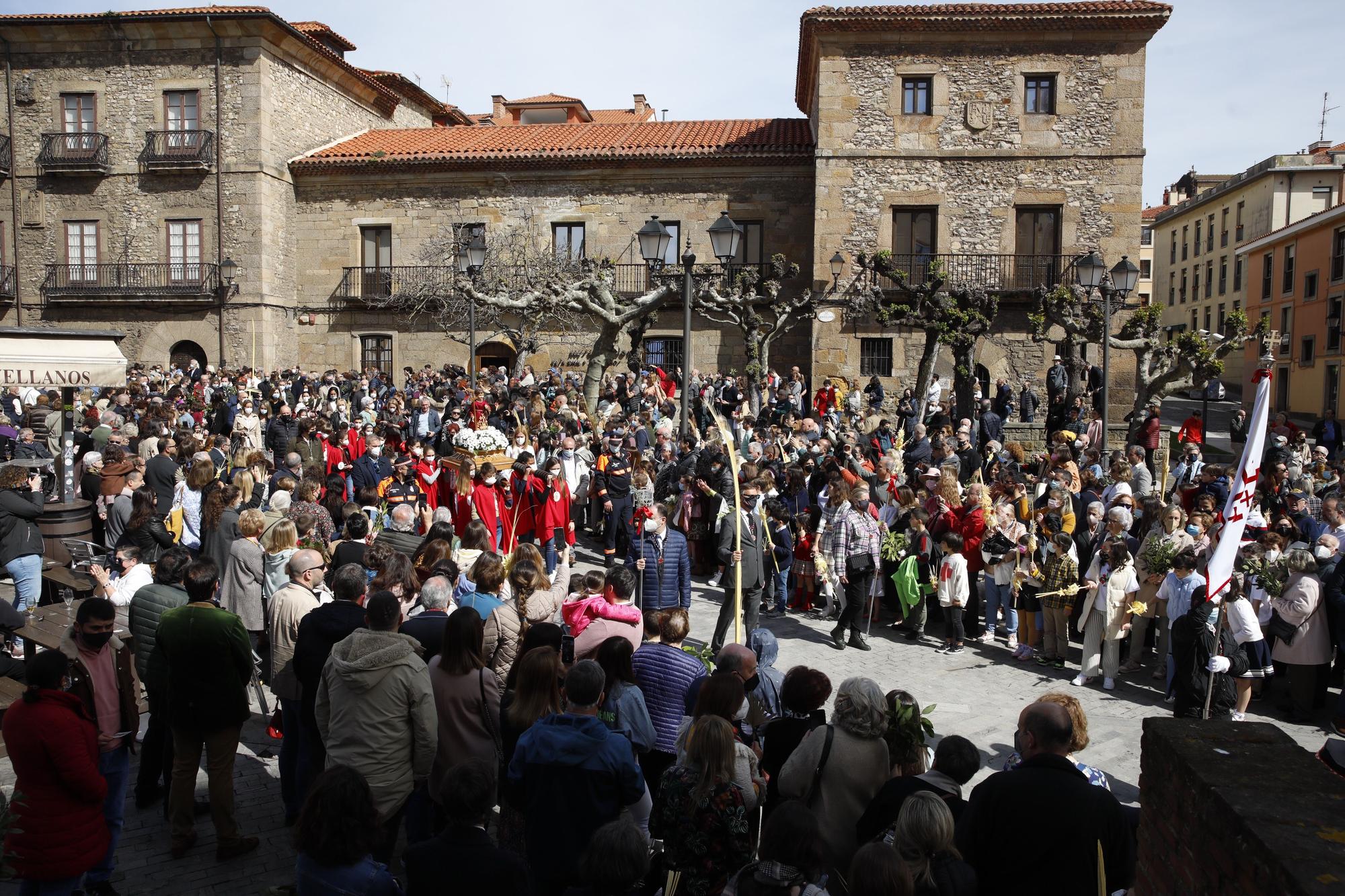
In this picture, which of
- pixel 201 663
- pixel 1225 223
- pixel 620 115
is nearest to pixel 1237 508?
pixel 201 663

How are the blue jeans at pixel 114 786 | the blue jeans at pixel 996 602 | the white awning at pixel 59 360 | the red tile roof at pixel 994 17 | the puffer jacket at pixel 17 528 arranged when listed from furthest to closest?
1. the red tile roof at pixel 994 17
2. the white awning at pixel 59 360
3. the blue jeans at pixel 996 602
4. the puffer jacket at pixel 17 528
5. the blue jeans at pixel 114 786

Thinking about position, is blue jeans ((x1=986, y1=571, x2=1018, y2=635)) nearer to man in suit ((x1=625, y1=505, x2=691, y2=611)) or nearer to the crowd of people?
the crowd of people

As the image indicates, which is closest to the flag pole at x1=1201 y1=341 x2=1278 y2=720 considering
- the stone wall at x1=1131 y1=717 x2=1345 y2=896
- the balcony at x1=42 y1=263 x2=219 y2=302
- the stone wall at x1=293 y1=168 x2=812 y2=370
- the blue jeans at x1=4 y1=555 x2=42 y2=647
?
the stone wall at x1=1131 y1=717 x2=1345 y2=896

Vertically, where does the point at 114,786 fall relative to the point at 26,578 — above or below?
below

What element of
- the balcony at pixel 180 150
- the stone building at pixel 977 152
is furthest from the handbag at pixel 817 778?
the balcony at pixel 180 150

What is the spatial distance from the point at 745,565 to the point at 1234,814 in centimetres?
617

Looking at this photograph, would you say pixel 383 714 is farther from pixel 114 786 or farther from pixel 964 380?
pixel 964 380

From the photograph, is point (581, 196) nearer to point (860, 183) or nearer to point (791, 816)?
point (860, 183)

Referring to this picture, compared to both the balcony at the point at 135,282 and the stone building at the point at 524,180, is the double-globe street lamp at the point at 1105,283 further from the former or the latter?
the balcony at the point at 135,282

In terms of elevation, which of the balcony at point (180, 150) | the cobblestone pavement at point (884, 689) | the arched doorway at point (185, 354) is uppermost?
the balcony at point (180, 150)

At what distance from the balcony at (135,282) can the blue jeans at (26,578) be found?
2128 cm

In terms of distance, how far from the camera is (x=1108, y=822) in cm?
348

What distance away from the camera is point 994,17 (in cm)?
2372

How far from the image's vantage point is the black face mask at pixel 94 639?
4.88 metres
